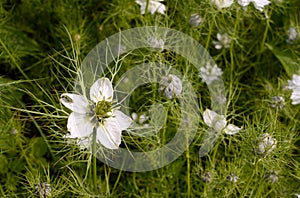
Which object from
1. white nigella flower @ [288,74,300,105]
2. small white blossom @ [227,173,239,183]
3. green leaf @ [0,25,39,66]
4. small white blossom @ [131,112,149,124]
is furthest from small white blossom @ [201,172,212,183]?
green leaf @ [0,25,39,66]

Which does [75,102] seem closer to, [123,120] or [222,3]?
[123,120]

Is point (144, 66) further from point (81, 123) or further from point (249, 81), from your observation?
point (249, 81)

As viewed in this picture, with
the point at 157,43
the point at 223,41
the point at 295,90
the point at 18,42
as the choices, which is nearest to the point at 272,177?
the point at 295,90

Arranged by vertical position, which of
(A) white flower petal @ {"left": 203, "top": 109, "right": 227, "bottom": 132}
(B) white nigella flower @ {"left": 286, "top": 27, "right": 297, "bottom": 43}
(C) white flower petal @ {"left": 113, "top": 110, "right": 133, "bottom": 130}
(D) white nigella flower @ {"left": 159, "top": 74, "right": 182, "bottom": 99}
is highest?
(D) white nigella flower @ {"left": 159, "top": 74, "right": 182, "bottom": 99}

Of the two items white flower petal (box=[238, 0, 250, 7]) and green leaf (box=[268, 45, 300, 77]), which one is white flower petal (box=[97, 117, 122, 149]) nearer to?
white flower petal (box=[238, 0, 250, 7])

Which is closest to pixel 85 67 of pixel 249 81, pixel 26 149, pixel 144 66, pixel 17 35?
pixel 144 66

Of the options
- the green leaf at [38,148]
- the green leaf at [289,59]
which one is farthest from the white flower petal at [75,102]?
the green leaf at [289,59]

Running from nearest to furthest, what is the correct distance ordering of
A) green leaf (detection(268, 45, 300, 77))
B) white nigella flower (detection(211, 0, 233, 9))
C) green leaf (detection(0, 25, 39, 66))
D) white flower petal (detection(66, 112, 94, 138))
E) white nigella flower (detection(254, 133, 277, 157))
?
white flower petal (detection(66, 112, 94, 138)) < white nigella flower (detection(254, 133, 277, 157)) < white nigella flower (detection(211, 0, 233, 9)) < green leaf (detection(0, 25, 39, 66)) < green leaf (detection(268, 45, 300, 77))
